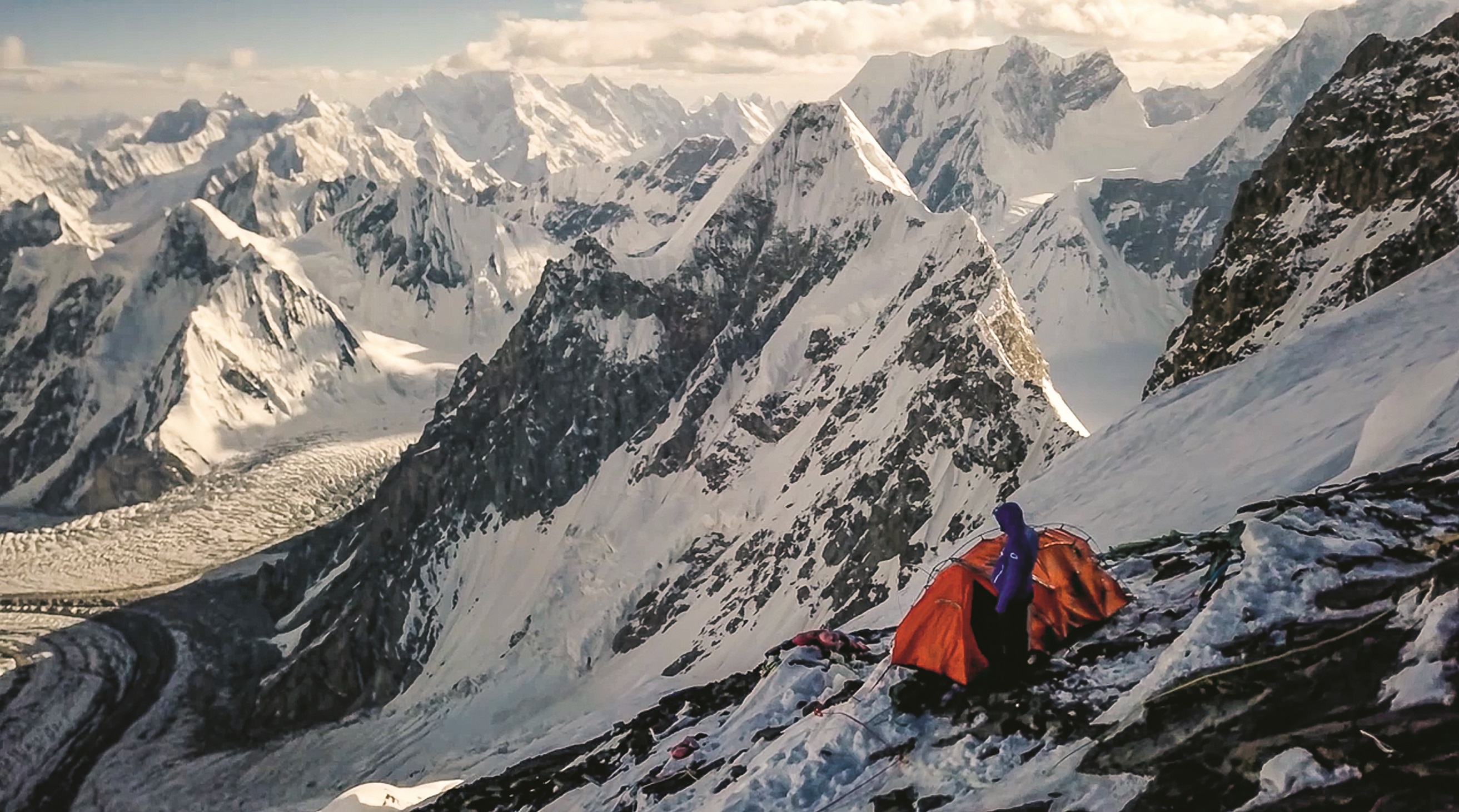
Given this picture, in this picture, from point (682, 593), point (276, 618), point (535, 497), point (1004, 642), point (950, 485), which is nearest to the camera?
point (1004, 642)

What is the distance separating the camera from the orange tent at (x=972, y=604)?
12.4 m

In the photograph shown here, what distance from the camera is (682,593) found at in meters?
95.5

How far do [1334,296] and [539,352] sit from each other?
104 meters

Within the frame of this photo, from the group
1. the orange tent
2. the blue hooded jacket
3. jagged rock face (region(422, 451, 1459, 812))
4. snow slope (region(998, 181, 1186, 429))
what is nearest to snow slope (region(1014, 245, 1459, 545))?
jagged rock face (region(422, 451, 1459, 812))

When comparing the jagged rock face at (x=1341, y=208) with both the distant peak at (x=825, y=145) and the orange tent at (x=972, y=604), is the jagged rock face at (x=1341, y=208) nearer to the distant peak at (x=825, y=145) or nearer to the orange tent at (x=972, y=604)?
the orange tent at (x=972, y=604)

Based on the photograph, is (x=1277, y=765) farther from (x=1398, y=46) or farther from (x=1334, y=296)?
(x=1398, y=46)

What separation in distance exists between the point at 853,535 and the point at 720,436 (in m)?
35.2

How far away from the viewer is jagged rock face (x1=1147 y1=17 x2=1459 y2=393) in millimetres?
38250

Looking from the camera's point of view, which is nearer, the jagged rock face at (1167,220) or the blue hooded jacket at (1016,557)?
the blue hooded jacket at (1016,557)

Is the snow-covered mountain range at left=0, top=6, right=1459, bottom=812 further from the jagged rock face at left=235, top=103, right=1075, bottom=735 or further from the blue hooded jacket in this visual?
the blue hooded jacket

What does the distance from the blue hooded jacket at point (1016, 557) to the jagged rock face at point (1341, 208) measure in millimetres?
32832

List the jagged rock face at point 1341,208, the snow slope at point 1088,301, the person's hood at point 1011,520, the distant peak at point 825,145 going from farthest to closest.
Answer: the snow slope at point 1088,301 < the distant peak at point 825,145 < the jagged rock face at point 1341,208 < the person's hood at point 1011,520

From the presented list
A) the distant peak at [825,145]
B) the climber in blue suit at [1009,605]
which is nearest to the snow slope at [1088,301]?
the distant peak at [825,145]

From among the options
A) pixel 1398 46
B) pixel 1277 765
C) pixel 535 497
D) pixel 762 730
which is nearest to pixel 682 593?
pixel 535 497
